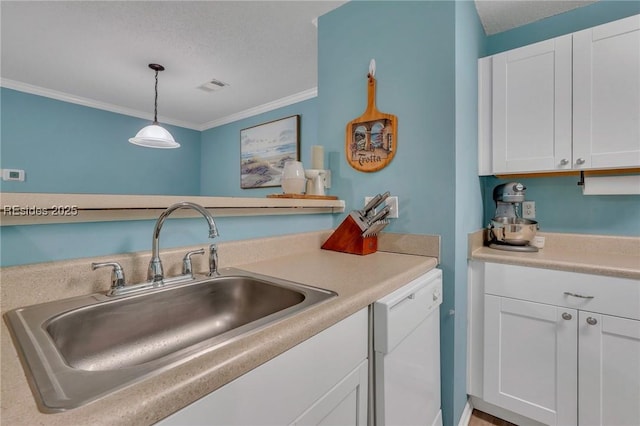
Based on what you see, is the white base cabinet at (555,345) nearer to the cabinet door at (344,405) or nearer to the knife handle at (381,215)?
the knife handle at (381,215)

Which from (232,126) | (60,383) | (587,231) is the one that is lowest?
(60,383)

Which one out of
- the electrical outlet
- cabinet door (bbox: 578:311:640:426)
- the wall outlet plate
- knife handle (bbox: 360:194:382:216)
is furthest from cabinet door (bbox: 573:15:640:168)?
the wall outlet plate

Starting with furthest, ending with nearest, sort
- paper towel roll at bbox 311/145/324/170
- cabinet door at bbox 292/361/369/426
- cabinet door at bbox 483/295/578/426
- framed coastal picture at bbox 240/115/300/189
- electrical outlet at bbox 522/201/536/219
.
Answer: framed coastal picture at bbox 240/115/300/189 → electrical outlet at bbox 522/201/536/219 → paper towel roll at bbox 311/145/324/170 → cabinet door at bbox 483/295/578/426 → cabinet door at bbox 292/361/369/426

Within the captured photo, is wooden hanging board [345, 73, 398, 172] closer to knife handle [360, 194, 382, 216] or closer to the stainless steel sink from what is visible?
knife handle [360, 194, 382, 216]

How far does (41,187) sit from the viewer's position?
11.0 feet

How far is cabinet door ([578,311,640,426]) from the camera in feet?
3.87

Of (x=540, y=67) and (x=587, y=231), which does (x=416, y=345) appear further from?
(x=540, y=67)

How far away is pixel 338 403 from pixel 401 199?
0.99 metres

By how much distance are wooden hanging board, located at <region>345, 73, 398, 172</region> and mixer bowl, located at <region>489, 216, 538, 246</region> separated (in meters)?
0.79

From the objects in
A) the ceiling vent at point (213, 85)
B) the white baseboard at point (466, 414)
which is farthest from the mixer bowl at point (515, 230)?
the ceiling vent at point (213, 85)

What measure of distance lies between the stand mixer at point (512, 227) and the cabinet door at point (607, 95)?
30 cm

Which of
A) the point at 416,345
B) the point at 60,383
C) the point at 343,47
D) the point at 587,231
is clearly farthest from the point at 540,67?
the point at 60,383

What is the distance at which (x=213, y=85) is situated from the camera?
124 inches

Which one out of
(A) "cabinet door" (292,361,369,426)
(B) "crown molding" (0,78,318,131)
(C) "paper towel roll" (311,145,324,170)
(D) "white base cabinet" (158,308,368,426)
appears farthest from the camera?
(B) "crown molding" (0,78,318,131)
